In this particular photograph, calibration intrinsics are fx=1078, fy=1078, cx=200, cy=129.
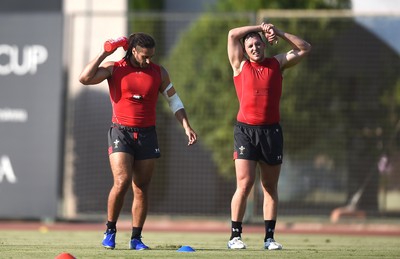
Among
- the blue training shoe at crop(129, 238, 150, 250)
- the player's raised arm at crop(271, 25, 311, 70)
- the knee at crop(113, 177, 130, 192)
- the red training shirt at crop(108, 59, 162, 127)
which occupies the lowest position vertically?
the blue training shoe at crop(129, 238, 150, 250)

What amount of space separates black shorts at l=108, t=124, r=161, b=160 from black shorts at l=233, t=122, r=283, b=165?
0.87 m

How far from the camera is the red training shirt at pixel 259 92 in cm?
1091

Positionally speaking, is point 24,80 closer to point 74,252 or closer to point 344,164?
point 344,164

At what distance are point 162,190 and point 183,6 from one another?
26.3 ft

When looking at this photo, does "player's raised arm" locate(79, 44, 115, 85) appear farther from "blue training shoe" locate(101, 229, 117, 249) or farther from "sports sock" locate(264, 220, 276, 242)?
"sports sock" locate(264, 220, 276, 242)

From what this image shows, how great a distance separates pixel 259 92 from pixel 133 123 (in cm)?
135

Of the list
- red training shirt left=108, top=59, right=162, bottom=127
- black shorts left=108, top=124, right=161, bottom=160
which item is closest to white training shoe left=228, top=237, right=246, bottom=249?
black shorts left=108, top=124, right=161, bottom=160

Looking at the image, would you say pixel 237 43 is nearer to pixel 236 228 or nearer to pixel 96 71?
pixel 96 71

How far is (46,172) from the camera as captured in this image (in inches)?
723

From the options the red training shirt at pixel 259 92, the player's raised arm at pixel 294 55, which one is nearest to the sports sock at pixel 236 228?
the red training shirt at pixel 259 92

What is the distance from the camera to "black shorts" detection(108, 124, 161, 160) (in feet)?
34.3

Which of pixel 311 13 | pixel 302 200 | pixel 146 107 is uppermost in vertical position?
pixel 311 13

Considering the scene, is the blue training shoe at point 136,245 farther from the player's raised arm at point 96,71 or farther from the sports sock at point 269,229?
the player's raised arm at point 96,71

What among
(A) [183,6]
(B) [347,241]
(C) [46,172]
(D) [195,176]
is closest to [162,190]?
(D) [195,176]
